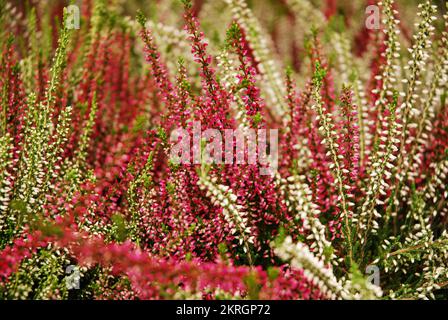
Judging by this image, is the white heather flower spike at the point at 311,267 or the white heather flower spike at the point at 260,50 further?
the white heather flower spike at the point at 260,50

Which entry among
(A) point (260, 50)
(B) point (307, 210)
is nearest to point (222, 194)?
(B) point (307, 210)

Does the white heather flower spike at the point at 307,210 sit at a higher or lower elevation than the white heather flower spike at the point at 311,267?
higher

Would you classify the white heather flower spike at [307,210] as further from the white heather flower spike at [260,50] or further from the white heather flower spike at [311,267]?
the white heather flower spike at [260,50]

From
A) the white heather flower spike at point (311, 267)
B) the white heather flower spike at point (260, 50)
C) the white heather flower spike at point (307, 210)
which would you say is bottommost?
the white heather flower spike at point (311, 267)

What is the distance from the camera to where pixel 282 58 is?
270 centimetres

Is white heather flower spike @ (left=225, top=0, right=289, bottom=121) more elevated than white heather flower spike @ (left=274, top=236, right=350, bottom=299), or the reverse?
white heather flower spike @ (left=225, top=0, right=289, bottom=121)

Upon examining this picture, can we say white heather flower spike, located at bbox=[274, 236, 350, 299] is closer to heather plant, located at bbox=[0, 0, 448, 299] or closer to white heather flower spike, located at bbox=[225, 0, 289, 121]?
heather plant, located at bbox=[0, 0, 448, 299]

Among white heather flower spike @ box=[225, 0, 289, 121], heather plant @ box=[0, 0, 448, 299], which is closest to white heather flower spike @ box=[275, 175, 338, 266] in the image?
heather plant @ box=[0, 0, 448, 299]

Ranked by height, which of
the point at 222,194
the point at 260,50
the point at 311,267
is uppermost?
the point at 260,50

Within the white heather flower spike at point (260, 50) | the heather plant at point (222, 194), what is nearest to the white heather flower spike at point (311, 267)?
the heather plant at point (222, 194)

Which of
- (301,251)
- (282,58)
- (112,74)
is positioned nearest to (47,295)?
(301,251)

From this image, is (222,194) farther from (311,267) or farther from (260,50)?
(260,50)

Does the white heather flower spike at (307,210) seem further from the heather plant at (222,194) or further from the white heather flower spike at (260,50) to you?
the white heather flower spike at (260,50)
